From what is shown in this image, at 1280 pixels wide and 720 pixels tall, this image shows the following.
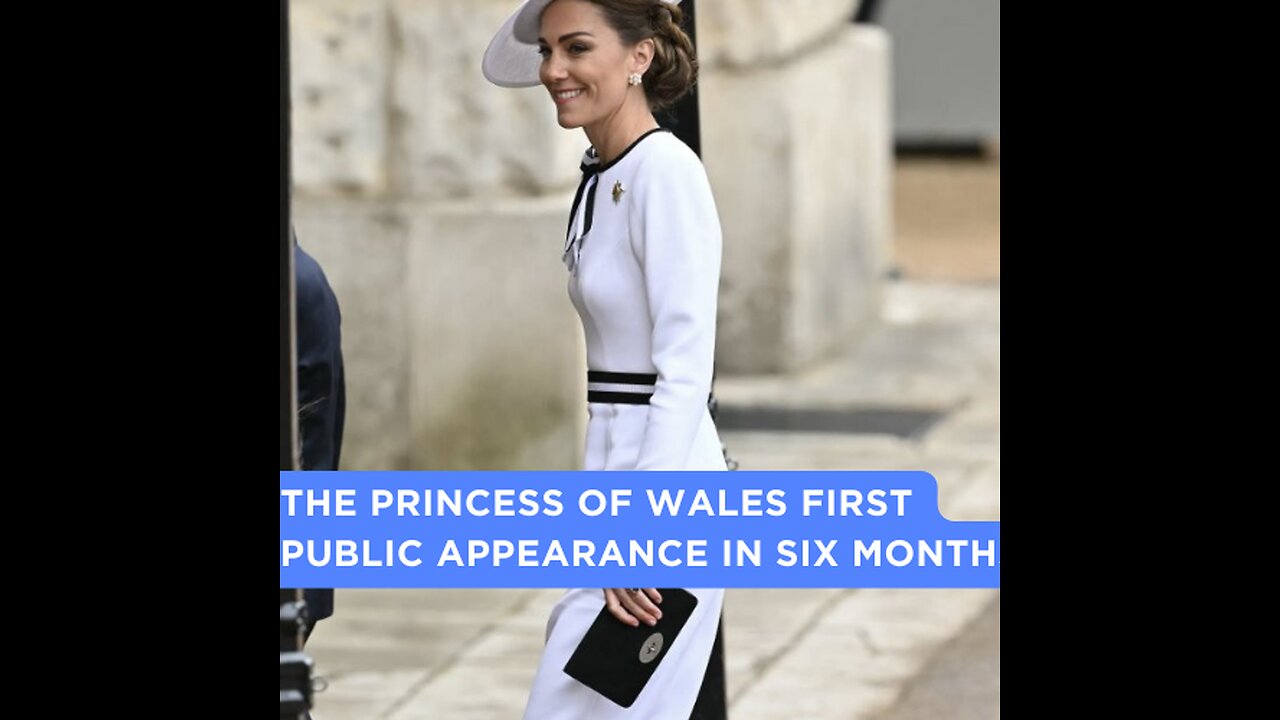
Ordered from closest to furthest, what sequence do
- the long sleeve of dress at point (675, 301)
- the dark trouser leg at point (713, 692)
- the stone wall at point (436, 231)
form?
1. the long sleeve of dress at point (675, 301)
2. the dark trouser leg at point (713, 692)
3. the stone wall at point (436, 231)

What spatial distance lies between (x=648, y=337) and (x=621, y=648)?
464 mm

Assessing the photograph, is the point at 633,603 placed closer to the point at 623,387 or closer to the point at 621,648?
the point at 621,648

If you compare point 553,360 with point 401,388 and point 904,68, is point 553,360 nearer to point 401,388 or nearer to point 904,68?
point 401,388

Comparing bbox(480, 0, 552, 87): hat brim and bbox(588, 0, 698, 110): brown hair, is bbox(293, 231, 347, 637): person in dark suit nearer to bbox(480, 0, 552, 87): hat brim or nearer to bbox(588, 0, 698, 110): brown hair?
bbox(480, 0, 552, 87): hat brim

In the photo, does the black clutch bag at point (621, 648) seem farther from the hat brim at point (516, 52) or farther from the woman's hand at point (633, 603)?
the hat brim at point (516, 52)

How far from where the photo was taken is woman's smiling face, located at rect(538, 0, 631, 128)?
3.85 meters

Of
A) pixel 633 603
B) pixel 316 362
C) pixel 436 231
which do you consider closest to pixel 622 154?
pixel 633 603

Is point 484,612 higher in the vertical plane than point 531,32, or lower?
lower

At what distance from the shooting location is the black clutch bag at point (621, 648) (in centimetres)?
389

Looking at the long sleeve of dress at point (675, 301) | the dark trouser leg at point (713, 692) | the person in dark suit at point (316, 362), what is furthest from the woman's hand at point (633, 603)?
the person in dark suit at point (316, 362)

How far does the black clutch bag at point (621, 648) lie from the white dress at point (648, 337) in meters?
0.04

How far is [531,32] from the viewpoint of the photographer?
400 centimetres
